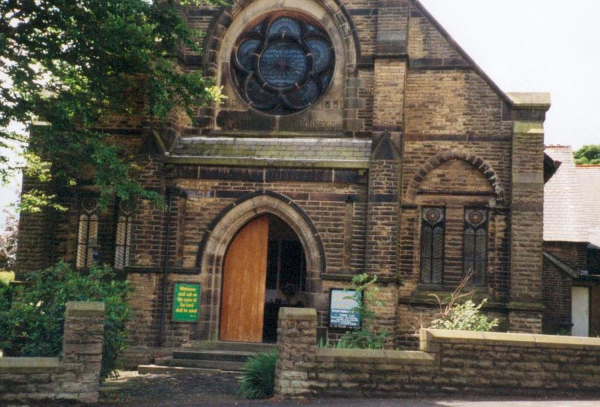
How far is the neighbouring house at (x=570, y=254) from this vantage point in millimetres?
19453

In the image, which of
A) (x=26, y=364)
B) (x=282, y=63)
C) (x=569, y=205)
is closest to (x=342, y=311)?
(x=282, y=63)

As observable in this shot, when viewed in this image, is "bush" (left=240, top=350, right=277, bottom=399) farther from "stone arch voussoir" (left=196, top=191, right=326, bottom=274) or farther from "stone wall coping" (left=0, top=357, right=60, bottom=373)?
"stone arch voussoir" (left=196, top=191, right=326, bottom=274)

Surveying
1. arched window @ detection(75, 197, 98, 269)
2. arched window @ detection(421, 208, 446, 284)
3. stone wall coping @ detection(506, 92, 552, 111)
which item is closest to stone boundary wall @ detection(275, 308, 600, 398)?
arched window @ detection(421, 208, 446, 284)

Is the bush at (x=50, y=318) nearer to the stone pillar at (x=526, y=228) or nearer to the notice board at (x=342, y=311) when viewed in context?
the notice board at (x=342, y=311)

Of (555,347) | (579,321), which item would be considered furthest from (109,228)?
(579,321)

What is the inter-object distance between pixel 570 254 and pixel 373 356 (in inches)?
577

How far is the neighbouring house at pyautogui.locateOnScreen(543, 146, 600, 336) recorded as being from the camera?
1945cm

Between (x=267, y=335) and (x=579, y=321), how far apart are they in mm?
13400

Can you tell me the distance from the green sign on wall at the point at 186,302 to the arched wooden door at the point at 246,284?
0.71 m

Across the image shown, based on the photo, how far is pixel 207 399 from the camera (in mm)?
9719

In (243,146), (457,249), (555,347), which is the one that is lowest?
(555,347)

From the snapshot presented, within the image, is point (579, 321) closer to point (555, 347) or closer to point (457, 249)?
point (457, 249)

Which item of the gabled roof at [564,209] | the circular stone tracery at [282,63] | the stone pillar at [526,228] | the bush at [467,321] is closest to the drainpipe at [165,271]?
the circular stone tracery at [282,63]

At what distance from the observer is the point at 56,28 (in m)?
11.3
